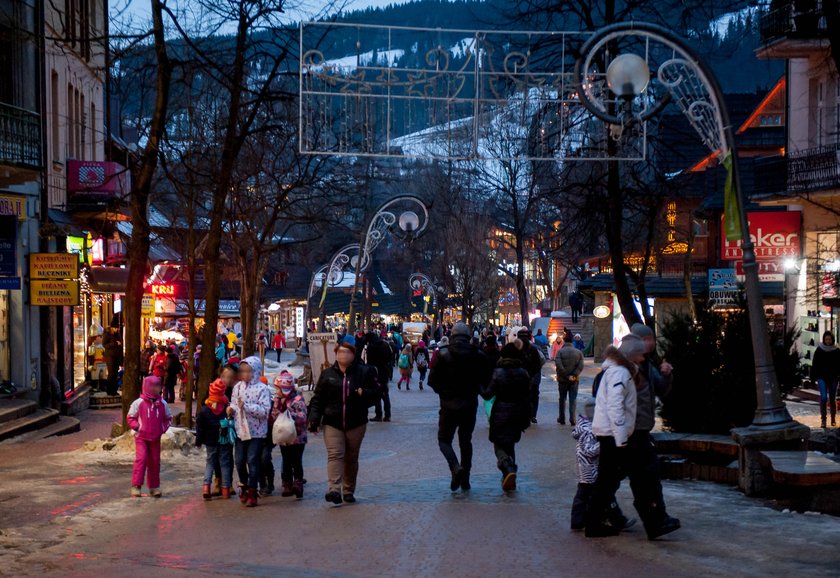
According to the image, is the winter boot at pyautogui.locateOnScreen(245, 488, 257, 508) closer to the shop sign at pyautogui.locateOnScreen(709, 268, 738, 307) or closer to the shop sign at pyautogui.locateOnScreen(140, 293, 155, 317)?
the shop sign at pyautogui.locateOnScreen(709, 268, 738, 307)

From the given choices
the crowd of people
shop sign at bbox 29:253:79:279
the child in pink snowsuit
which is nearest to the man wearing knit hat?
the crowd of people

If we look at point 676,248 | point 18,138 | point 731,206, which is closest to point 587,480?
point 731,206

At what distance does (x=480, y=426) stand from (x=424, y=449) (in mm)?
5004

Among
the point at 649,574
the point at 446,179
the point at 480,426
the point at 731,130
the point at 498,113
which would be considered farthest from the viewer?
the point at 446,179

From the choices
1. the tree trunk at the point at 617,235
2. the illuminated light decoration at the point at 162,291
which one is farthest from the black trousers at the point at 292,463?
the illuminated light decoration at the point at 162,291

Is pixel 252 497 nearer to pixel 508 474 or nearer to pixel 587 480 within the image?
pixel 508 474

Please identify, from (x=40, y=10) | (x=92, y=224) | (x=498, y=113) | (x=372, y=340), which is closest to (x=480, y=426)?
(x=372, y=340)

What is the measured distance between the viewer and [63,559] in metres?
10.4

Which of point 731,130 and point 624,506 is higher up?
point 731,130

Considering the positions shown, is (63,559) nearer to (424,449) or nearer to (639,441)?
(639,441)

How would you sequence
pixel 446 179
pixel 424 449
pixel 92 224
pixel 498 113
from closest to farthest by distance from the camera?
pixel 498 113
pixel 424 449
pixel 92 224
pixel 446 179

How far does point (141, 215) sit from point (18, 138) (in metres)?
3.90

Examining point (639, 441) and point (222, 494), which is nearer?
point (639, 441)

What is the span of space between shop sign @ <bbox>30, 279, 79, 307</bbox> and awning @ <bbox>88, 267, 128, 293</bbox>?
708 cm
